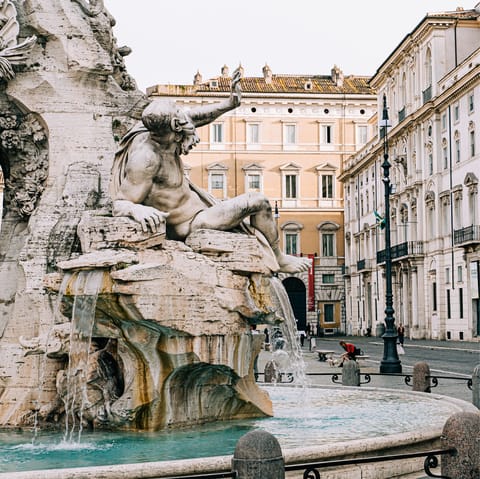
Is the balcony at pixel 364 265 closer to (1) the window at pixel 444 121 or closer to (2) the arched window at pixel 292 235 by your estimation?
(2) the arched window at pixel 292 235

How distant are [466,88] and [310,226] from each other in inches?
1077

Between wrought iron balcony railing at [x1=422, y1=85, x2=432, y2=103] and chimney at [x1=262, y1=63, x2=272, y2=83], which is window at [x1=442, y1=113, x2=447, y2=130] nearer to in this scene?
wrought iron balcony railing at [x1=422, y1=85, x2=432, y2=103]

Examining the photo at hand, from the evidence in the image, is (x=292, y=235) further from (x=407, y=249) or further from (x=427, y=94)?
(x=427, y=94)

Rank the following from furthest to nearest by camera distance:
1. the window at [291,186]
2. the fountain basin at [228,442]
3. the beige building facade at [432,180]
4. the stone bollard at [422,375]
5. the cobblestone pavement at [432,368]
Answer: the window at [291,186]
the beige building facade at [432,180]
the cobblestone pavement at [432,368]
the stone bollard at [422,375]
the fountain basin at [228,442]

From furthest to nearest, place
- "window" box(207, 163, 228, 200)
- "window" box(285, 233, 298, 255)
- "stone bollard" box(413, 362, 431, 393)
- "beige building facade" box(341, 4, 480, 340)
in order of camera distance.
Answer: "window" box(207, 163, 228, 200) < "window" box(285, 233, 298, 255) < "beige building facade" box(341, 4, 480, 340) < "stone bollard" box(413, 362, 431, 393)

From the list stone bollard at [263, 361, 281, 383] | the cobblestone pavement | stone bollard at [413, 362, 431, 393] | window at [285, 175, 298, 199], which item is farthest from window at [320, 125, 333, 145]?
stone bollard at [413, 362, 431, 393]

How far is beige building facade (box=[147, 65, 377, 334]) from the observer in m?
67.5

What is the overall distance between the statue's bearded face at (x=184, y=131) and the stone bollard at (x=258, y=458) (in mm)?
3555

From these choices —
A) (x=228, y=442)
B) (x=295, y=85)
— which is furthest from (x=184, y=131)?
(x=295, y=85)

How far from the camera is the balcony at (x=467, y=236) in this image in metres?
41.0

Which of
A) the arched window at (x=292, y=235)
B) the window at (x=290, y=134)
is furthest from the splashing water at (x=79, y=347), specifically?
the window at (x=290, y=134)

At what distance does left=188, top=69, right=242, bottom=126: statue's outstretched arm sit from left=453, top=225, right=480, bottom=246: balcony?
3343 cm

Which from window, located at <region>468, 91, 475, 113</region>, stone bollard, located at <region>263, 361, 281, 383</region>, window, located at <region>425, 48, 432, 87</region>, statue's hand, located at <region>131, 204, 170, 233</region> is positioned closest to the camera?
statue's hand, located at <region>131, 204, 170, 233</region>

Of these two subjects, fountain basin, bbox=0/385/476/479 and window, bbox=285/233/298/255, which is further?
window, bbox=285/233/298/255
